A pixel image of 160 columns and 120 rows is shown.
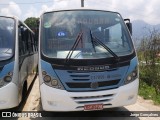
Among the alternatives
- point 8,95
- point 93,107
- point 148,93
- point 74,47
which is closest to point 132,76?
point 93,107

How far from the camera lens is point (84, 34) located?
279 inches

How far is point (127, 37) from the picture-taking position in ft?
24.2

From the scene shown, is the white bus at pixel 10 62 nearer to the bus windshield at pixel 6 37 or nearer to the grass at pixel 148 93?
the bus windshield at pixel 6 37

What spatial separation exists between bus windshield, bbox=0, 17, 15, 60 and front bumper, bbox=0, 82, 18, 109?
2.26 feet

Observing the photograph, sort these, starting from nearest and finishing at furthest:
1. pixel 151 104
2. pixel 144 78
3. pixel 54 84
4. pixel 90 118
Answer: pixel 54 84
pixel 90 118
pixel 151 104
pixel 144 78

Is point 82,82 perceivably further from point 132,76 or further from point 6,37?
point 6,37

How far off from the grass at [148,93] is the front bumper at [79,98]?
278 cm

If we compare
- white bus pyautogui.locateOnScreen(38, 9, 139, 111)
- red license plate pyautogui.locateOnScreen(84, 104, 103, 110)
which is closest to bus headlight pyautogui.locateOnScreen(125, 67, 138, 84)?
white bus pyautogui.locateOnScreen(38, 9, 139, 111)

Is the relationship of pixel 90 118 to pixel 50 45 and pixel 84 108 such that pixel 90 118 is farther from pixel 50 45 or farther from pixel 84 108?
pixel 50 45

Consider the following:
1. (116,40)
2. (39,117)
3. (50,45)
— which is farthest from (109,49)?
(39,117)

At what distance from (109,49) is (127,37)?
0.78 metres

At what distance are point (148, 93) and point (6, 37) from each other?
17.1ft

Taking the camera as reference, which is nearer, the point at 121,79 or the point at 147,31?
the point at 121,79

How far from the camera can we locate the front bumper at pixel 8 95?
698 cm
